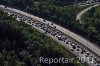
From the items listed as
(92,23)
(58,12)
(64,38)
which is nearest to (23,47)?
(64,38)

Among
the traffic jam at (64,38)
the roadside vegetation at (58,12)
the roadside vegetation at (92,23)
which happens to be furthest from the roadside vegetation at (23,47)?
the roadside vegetation at (58,12)

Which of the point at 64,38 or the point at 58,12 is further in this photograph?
the point at 58,12

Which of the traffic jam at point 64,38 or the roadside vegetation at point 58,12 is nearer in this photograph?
the traffic jam at point 64,38

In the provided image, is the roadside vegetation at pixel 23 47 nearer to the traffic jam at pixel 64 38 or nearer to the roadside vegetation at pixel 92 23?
the traffic jam at pixel 64 38

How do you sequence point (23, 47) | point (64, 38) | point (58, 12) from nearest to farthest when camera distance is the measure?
point (23, 47) → point (64, 38) → point (58, 12)

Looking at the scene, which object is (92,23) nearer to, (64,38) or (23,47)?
(64,38)

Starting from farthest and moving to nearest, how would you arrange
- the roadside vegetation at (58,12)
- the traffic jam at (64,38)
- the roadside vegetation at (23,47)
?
the roadside vegetation at (58,12) → the traffic jam at (64,38) → the roadside vegetation at (23,47)

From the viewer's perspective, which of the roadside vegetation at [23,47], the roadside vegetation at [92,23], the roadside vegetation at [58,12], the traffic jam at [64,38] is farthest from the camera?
the roadside vegetation at [58,12]

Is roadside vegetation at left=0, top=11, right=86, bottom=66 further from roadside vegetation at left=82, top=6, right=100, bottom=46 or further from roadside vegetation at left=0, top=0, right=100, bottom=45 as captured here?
roadside vegetation at left=0, top=0, right=100, bottom=45

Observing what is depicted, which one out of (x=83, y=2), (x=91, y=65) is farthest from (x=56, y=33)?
(x=83, y=2)
